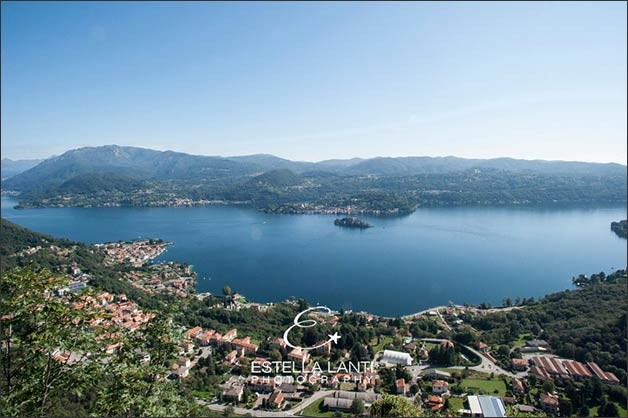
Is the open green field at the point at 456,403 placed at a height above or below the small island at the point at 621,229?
below

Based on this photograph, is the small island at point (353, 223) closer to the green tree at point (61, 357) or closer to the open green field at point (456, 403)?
the open green field at point (456, 403)

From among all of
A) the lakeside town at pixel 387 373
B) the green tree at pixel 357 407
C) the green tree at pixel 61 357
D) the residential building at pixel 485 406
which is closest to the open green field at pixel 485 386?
the lakeside town at pixel 387 373

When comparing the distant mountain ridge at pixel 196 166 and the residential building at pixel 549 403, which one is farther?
the distant mountain ridge at pixel 196 166

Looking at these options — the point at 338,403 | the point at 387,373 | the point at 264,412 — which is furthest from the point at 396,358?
the point at 264,412

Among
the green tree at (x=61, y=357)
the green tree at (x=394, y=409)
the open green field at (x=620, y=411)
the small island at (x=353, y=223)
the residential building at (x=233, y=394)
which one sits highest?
the green tree at (x=61, y=357)

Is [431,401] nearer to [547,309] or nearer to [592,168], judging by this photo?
[547,309]

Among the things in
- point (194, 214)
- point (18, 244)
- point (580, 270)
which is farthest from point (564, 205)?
point (18, 244)
